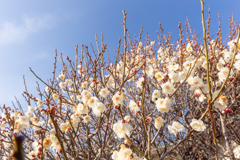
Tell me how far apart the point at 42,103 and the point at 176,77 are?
11.3 feet

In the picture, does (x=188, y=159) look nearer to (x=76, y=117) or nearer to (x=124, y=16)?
(x=76, y=117)

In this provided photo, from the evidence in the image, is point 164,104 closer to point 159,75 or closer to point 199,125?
point 199,125

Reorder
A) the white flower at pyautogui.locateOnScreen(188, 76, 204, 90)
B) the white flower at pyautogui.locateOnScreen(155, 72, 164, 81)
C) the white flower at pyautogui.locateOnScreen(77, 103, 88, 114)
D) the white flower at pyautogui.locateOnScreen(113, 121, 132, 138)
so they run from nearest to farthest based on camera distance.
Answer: the white flower at pyautogui.locateOnScreen(113, 121, 132, 138) < the white flower at pyautogui.locateOnScreen(188, 76, 204, 90) < the white flower at pyautogui.locateOnScreen(77, 103, 88, 114) < the white flower at pyautogui.locateOnScreen(155, 72, 164, 81)

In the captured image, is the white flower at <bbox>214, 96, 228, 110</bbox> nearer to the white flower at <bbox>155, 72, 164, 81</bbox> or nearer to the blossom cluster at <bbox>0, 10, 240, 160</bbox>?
the blossom cluster at <bbox>0, 10, 240, 160</bbox>

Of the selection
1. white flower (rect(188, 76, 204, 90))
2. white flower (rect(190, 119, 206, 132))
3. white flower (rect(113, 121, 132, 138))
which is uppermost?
white flower (rect(188, 76, 204, 90))

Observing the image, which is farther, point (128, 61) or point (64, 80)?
point (128, 61)

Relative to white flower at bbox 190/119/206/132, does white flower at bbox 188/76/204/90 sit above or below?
above

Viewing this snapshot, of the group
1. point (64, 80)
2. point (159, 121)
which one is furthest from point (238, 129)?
point (64, 80)

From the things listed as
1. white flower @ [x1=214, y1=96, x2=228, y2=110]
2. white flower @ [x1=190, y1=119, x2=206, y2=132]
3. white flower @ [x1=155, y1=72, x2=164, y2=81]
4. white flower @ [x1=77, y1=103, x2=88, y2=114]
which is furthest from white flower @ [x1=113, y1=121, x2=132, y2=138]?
white flower @ [x1=155, y1=72, x2=164, y2=81]

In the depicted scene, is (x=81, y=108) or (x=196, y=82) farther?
(x=81, y=108)

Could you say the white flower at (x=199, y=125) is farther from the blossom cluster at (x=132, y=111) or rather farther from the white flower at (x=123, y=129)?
the white flower at (x=123, y=129)

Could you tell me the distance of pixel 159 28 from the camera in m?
4.54

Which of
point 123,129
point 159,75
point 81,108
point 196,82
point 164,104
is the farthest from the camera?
point 159,75

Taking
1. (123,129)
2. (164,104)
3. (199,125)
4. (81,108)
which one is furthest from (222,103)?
(81,108)
